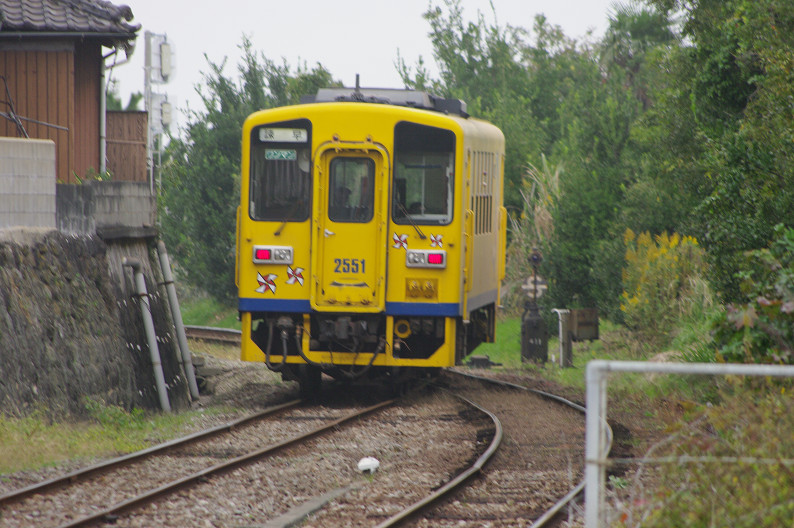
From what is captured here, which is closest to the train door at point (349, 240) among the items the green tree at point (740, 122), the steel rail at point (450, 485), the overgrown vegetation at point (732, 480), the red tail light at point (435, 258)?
the red tail light at point (435, 258)

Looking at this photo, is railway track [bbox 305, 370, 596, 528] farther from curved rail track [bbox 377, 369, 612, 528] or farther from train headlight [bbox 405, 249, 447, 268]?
train headlight [bbox 405, 249, 447, 268]

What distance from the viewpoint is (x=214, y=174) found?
3328 centimetres

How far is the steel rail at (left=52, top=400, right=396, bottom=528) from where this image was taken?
7.29m

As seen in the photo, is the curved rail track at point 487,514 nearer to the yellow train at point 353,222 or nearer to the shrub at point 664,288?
the yellow train at point 353,222

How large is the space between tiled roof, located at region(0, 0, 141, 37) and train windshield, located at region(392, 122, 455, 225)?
4984 mm

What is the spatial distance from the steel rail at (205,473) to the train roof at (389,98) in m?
3.85

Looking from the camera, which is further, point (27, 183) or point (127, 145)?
point (127, 145)

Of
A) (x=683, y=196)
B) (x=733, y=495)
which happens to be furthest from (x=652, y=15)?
(x=733, y=495)

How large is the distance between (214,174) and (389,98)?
19604 millimetres

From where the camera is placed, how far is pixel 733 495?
521cm

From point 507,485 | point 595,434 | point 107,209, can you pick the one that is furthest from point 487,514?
point 107,209

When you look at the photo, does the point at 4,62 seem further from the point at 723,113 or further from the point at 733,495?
the point at 733,495

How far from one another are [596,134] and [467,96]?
18.2m

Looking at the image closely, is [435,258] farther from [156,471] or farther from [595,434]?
[595,434]
